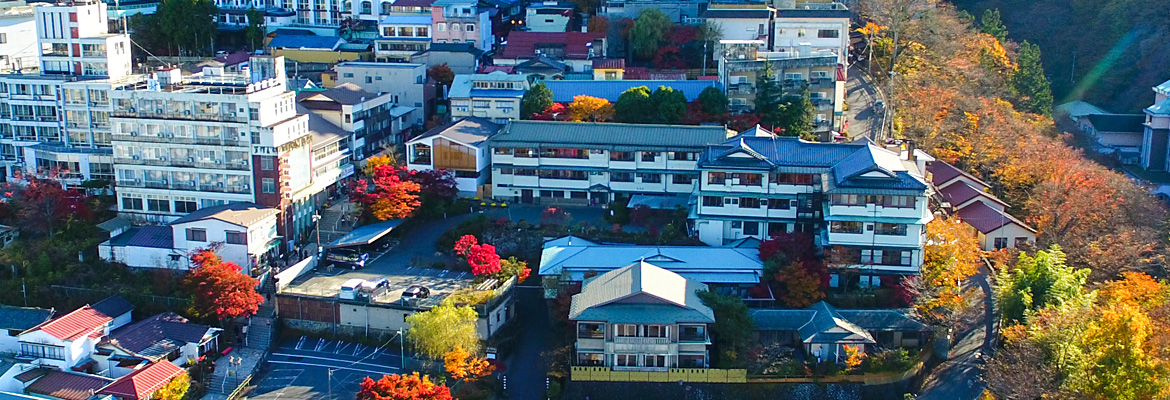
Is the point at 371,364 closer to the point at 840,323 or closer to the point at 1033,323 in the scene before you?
the point at 840,323

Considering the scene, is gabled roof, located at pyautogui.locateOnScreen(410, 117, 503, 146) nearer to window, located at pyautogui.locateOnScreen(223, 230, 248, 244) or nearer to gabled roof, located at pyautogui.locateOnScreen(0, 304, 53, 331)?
window, located at pyautogui.locateOnScreen(223, 230, 248, 244)

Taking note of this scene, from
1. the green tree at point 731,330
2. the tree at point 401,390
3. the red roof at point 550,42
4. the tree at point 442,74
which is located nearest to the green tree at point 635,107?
the red roof at point 550,42

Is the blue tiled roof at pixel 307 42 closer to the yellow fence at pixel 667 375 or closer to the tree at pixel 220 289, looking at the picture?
the tree at pixel 220 289

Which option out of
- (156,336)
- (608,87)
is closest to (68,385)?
(156,336)

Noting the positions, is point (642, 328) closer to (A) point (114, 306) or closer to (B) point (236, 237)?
(B) point (236, 237)

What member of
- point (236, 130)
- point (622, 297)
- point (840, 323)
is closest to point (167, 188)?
point (236, 130)

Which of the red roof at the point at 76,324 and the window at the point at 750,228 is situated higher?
the window at the point at 750,228
